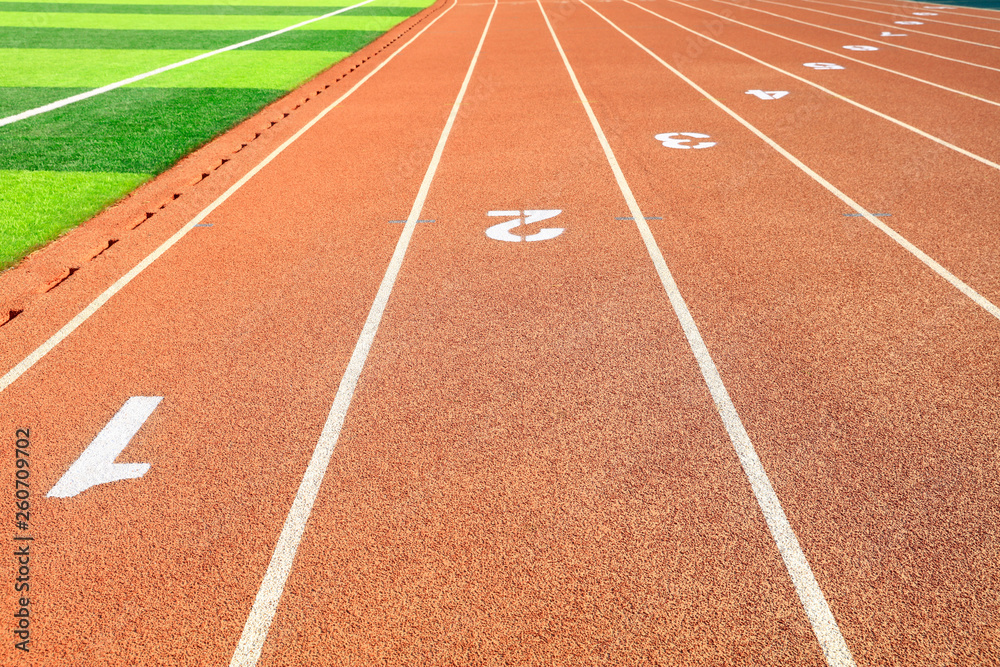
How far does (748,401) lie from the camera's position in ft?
14.6

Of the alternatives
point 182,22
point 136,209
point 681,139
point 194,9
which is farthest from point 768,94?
point 194,9

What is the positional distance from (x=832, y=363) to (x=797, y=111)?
770 cm

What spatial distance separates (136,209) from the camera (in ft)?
25.3

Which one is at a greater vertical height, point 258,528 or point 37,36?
point 37,36

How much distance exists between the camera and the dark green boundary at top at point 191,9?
2598cm

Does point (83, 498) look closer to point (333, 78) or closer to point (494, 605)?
point (494, 605)

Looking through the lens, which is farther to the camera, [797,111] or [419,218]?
[797,111]

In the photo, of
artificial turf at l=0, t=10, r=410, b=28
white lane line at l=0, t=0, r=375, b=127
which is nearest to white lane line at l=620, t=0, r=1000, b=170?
artificial turf at l=0, t=10, r=410, b=28

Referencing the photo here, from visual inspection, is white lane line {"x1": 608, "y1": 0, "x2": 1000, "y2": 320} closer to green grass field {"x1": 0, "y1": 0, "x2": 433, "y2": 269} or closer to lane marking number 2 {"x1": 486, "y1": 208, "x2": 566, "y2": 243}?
lane marking number 2 {"x1": 486, "y1": 208, "x2": 566, "y2": 243}

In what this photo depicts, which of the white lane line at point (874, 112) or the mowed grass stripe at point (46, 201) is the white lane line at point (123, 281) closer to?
the mowed grass stripe at point (46, 201)

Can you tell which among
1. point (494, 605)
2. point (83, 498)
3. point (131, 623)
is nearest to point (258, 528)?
point (131, 623)

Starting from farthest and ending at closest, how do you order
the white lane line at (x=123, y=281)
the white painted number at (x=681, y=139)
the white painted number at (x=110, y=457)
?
the white painted number at (x=681, y=139) → the white lane line at (x=123, y=281) → the white painted number at (x=110, y=457)

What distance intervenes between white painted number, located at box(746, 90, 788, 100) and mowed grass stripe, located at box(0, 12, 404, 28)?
43.8ft

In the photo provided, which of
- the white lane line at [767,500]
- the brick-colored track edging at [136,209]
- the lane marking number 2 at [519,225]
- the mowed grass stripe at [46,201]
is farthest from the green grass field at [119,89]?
the white lane line at [767,500]
